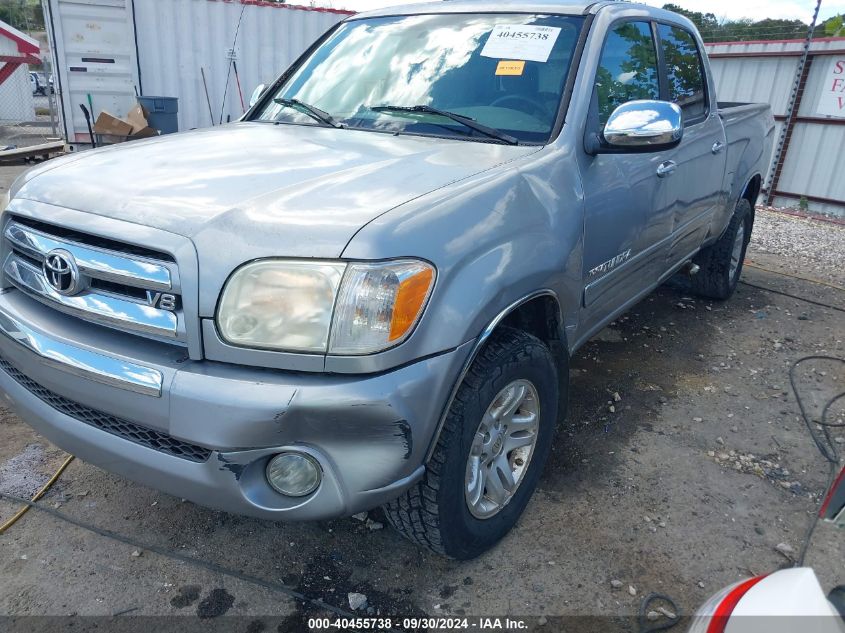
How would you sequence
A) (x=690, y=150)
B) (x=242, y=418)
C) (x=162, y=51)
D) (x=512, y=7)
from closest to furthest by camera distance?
(x=242, y=418), (x=512, y=7), (x=690, y=150), (x=162, y=51)

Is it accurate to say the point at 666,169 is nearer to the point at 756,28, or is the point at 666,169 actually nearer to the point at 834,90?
the point at 834,90

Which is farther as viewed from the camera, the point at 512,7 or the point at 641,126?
the point at 512,7

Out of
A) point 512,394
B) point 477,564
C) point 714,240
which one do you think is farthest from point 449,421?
point 714,240

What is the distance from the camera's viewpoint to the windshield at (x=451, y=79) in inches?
104

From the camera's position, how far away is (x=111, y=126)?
29.1ft

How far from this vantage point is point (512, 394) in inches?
87.5

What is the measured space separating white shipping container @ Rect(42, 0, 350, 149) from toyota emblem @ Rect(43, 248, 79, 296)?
314 inches

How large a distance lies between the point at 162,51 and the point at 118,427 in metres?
9.20

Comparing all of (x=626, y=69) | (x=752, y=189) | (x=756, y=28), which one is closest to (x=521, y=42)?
(x=626, y=69)

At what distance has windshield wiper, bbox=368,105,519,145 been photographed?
2.54m

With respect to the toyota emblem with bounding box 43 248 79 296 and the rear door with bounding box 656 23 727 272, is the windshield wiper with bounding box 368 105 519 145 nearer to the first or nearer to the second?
the rear door with bounding box 656 23 727 272

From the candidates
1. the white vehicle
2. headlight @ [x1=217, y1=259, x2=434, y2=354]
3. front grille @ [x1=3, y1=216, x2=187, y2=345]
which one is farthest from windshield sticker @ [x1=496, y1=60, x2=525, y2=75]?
the white vehicle

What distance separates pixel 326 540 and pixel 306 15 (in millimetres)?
9818

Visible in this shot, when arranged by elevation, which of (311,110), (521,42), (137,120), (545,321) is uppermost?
(521,42)
